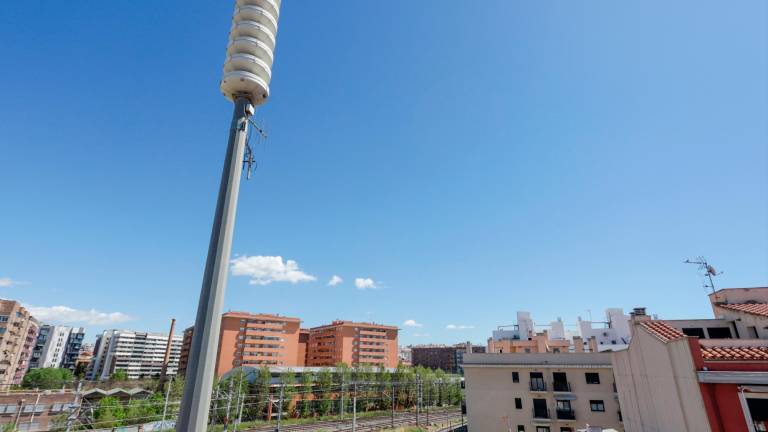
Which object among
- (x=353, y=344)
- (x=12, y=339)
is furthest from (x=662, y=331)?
(x=12, y=339)

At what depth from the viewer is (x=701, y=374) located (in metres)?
8.87

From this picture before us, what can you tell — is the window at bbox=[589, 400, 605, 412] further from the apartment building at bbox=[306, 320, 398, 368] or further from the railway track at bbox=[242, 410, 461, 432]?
the apartment building at bbox=[306, 320, 398, 368]

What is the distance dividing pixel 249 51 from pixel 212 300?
201 inches

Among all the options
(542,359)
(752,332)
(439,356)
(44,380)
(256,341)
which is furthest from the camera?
(439,356)

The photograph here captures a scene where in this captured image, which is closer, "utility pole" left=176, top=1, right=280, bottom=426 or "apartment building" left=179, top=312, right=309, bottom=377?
"utility pole" left=176, top=1, right=280, bottom=426

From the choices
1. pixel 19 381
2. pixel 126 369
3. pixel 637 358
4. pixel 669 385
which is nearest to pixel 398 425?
pixel 637 358

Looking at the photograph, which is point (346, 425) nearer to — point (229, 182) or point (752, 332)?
point (752, 332)

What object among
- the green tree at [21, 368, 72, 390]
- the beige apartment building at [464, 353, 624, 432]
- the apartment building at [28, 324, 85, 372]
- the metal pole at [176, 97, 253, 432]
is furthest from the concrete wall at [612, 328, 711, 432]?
the apartment building at [28, 324, 85, 372]

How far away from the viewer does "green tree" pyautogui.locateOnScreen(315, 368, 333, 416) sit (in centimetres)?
5734

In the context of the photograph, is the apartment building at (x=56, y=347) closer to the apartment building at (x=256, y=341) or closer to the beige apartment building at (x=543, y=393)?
the apartment building at (x=256, y=341)

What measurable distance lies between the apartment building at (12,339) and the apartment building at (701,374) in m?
84.0

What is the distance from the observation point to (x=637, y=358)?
49.0 feet

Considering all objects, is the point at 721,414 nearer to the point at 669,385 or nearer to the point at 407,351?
the point at 669,385

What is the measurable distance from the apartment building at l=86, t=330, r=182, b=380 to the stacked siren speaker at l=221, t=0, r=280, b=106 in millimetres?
139862
